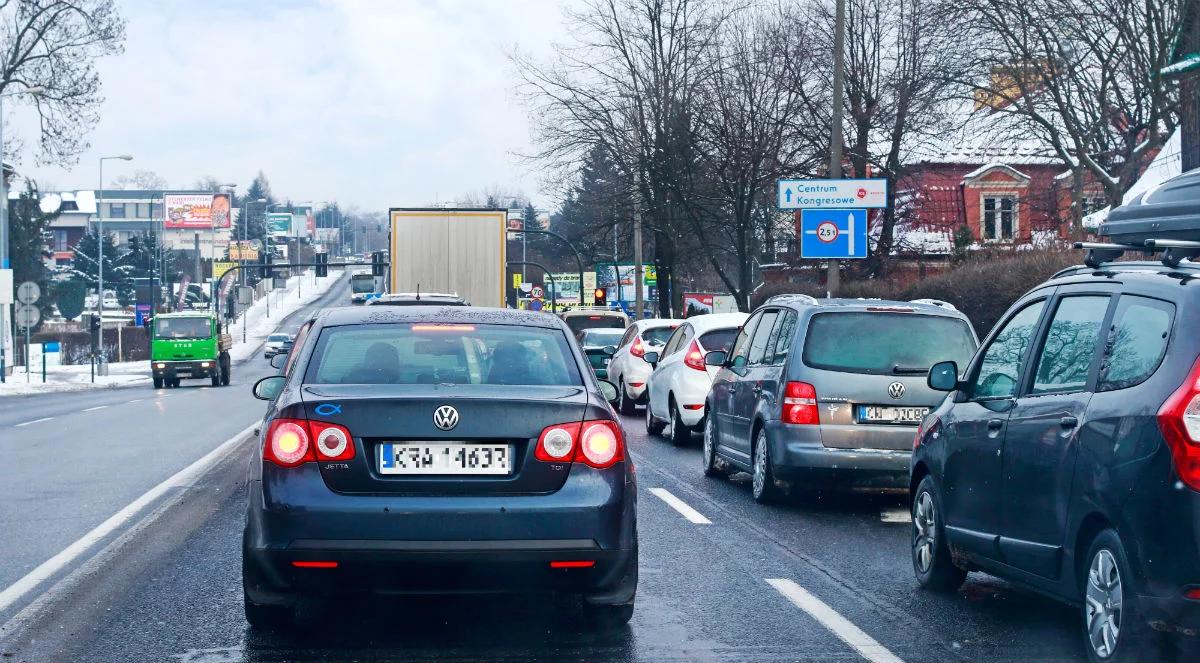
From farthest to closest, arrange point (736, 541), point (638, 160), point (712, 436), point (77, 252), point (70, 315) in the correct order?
point (77, 252), point (70, 315), point (638, 160), point (712, 436), point (736, 541)

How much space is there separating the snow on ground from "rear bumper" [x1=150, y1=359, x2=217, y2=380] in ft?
7.68

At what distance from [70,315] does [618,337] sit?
62.7 metres

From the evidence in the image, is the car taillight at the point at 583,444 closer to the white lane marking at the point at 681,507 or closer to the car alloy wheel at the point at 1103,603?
the car alloy wheel at the point at 1103,603

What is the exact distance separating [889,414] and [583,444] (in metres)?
5.06

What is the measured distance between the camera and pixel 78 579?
25.0ft

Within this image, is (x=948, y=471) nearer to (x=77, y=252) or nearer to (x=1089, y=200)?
(x=1089, y=200)

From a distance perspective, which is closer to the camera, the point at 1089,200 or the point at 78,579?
the point at 78,579

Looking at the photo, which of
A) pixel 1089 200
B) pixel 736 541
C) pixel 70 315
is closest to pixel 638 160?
pixel 1089 200

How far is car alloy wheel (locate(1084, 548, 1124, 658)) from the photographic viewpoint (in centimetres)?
521

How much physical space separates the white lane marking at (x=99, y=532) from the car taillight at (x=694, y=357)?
5.25 meters

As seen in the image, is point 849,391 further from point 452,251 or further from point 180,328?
point 180,328

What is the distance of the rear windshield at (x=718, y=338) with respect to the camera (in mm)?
16781

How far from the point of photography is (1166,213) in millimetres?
8805

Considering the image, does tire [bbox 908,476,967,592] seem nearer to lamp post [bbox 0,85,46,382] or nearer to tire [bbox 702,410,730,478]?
tire [bbox 702,410,730,478]
